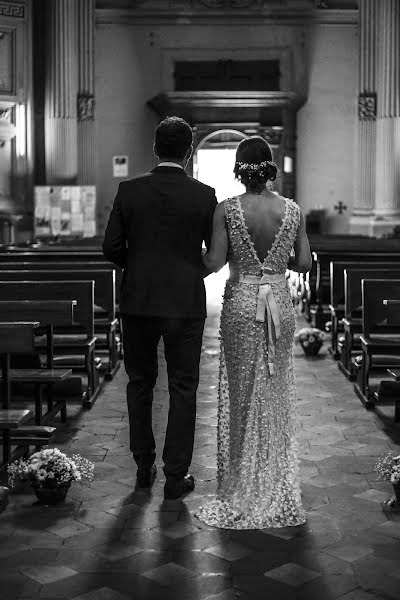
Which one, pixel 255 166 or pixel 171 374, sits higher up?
pixel 255 166

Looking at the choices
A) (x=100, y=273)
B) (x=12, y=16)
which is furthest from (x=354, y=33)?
(x=100, y=273)

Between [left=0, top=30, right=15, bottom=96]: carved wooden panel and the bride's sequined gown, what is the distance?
13613mm

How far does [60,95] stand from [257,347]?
13.9 m

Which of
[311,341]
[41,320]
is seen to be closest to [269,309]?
→ [41,320]

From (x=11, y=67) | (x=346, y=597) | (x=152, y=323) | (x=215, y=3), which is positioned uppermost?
(x=215, y=3)

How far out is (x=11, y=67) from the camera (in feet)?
55.6

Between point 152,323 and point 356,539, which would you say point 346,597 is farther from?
point 152,323

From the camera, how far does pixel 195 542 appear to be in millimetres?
3771

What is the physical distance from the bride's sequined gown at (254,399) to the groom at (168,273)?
0.18m

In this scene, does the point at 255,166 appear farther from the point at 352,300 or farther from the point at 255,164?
the point at 352,300

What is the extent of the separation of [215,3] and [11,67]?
4.06 meters

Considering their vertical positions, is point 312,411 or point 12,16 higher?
point 12,16

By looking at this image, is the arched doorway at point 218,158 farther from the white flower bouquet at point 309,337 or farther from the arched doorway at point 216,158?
the white flower bouquet at point 309,337

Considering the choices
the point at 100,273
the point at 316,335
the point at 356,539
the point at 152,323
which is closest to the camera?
the point at 356,539
